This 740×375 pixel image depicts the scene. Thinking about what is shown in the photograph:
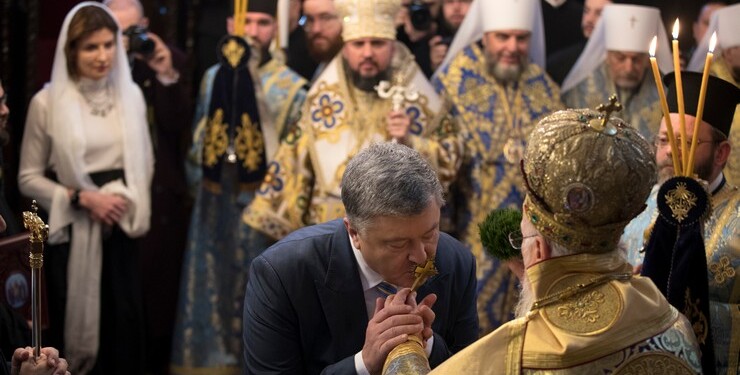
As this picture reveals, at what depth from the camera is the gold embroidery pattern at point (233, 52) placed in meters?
7.26

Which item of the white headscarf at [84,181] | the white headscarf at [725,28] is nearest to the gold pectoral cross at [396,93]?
the white headscarf at [84,181]

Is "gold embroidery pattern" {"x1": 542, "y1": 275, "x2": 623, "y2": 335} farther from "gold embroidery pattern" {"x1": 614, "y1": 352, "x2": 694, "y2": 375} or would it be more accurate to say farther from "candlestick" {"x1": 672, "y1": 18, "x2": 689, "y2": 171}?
"candlestick" {"x1": 672, "y1": 18, "x2": 689, "y2": 171}

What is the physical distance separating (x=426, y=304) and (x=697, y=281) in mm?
913

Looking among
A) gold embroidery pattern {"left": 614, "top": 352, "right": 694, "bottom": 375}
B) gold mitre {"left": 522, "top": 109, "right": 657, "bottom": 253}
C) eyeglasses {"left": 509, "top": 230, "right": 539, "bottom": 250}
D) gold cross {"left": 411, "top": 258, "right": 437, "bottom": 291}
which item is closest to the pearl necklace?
gold cross {"left": 411, "top": 258, "right": 437, "bottom": 291}

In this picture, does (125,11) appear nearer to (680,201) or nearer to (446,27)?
(446,27)

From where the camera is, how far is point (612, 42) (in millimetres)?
7324

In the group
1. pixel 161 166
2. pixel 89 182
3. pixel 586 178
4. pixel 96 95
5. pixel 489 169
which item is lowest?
pixel 161 166

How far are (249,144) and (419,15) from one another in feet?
4.29

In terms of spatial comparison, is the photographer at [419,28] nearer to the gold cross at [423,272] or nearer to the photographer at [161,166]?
the photographer at [161,166]

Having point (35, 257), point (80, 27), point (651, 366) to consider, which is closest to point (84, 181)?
point (80, 27)

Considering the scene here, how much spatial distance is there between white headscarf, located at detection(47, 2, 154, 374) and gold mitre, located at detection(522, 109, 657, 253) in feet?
14.1

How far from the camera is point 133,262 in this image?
7066 millimetres

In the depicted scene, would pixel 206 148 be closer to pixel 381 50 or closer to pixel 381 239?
pixel 381 50

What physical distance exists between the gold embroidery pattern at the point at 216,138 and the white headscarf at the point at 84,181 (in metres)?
0.41
